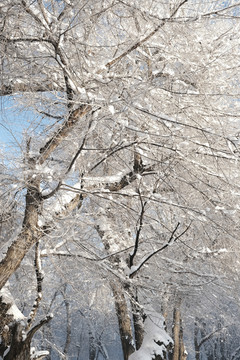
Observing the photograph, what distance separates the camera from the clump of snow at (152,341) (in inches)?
219

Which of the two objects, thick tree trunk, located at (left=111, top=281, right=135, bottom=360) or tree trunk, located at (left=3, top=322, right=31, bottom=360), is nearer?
tree trunk, located at (left=3, top=322, right=31, bottom=360)

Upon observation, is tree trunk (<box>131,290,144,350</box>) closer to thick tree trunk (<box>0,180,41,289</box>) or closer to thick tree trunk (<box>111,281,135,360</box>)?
thick tree trunk (<box>111,281,135,360</box>)

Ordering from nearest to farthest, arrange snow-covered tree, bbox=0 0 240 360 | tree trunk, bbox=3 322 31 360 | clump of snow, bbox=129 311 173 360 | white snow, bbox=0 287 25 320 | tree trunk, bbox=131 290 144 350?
snow-covered tree, bbox=0 0 240 360, tree trunk, bbox=3 322 31 360, white snow, bbox=0 287 25 320, tree trunk, bbox=131 290 144 350, clump of snow, bbox=129 311 173 360

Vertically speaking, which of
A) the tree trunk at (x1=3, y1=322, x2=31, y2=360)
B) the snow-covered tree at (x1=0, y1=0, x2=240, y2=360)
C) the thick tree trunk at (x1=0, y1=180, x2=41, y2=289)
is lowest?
the tree trunk at (x1=3, y1=322, x2=31, y2=360)

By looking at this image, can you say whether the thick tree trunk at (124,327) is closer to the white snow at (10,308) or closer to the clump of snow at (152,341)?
the clump of snow at (152,341)

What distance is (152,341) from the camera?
5.82 m

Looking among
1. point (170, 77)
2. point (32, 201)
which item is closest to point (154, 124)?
point (170, 77)

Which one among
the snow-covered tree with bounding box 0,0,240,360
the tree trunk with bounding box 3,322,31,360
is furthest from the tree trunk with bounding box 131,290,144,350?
the tree trunk with bounding box 3,322,31,360

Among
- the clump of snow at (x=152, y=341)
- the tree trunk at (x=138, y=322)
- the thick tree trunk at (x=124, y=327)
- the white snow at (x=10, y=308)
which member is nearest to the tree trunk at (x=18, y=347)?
the white snow at (x=10, y=308)

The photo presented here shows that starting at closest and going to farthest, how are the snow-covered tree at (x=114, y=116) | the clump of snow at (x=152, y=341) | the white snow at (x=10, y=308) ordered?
the snow-covered tree at (x=114, y=116) → the white snow at (x=10, y=308) → the clump of snow at (x=152, y=341)

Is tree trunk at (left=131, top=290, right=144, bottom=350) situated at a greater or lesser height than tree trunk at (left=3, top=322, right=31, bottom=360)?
greater

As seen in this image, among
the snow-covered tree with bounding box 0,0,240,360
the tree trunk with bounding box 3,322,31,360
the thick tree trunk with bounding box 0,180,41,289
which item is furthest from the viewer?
the tree trunk with bounding box 3,322,31,360

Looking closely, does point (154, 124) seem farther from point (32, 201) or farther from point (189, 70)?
point (32, 201)

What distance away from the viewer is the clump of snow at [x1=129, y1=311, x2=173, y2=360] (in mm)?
5555
